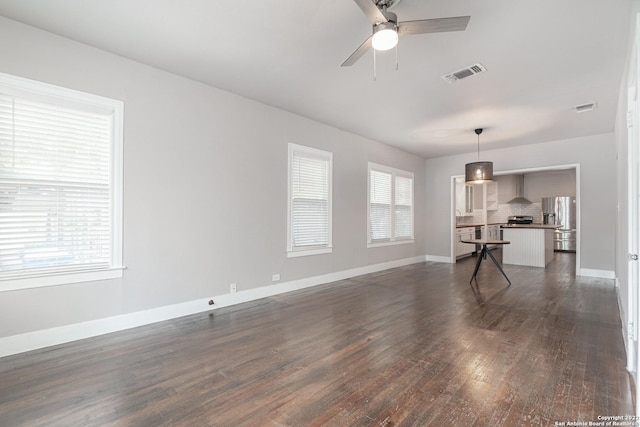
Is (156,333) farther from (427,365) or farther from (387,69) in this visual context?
(387,69)

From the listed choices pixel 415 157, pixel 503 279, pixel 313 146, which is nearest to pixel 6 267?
pixel 313 146

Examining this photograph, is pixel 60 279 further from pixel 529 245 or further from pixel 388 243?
pixel 529 245

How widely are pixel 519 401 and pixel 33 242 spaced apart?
4052 millimetres

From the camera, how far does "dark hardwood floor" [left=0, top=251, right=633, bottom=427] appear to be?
1.85m

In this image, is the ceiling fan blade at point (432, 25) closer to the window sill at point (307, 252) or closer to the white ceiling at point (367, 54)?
the white ceiling at point (367, 54)

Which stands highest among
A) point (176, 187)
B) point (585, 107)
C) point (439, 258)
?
point (585, 107)

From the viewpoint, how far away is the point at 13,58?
8.69 ft

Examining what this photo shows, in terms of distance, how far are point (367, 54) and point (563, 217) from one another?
33.8 ft

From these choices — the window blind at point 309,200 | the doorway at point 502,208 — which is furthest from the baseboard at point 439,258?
the window blind at point 309,200

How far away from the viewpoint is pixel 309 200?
520 centimetres

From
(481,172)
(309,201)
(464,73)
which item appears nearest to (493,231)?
(481,172)

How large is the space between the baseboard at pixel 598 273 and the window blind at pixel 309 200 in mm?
5156

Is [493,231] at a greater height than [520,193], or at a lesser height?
lesser

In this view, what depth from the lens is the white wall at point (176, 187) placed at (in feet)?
9.24
